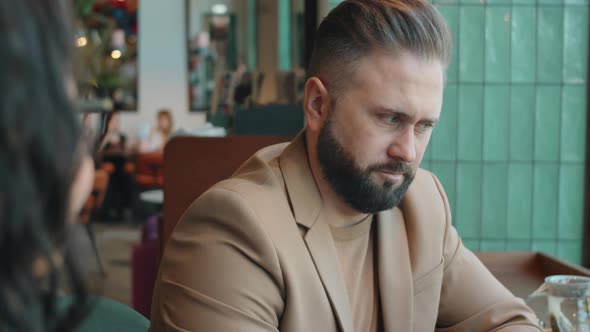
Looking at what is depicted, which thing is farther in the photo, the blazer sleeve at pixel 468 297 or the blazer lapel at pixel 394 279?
the blazer sleeve at pixel 468 297

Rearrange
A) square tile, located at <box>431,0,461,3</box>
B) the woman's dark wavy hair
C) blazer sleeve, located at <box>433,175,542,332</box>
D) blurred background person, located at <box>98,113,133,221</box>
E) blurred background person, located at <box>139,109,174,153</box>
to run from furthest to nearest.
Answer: blurred background person, located at <box>139,109,174,153</box>, blurred background person, located at <box>98,113,133,221</box>, square tile, located at <box>431,0,461,3</box>, blazer sleeve, located at <box>433,175,542,332</box>, the woman's dark wavy hair

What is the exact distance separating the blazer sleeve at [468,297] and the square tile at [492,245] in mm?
1148

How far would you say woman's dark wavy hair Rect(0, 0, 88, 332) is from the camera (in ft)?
1.98

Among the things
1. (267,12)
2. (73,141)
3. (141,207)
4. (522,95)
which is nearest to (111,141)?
(141,207)

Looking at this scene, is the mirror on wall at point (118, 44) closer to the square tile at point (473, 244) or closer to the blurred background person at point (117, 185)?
the blurred background person at point (117, 185)

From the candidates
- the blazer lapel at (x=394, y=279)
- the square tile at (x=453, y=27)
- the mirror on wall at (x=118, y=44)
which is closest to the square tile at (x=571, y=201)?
the square tile at (x=453, y=27)

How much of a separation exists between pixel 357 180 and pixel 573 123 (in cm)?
166

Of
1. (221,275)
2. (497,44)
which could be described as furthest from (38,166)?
(497,44)

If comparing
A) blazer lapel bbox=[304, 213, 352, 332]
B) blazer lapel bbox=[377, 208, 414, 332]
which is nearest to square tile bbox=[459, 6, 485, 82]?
blazer lapel bbox=[377, 208, 414, 332]

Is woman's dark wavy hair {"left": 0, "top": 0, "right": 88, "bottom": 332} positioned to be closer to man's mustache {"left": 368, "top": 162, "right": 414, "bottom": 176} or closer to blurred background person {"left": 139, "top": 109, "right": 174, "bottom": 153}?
man's mustache {"left": 368, "top": 162, "right": 414, "bottom": 176}

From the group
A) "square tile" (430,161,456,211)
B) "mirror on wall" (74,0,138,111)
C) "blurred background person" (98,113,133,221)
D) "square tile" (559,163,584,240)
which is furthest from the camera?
"mirror on wall" (74,0,138,111)

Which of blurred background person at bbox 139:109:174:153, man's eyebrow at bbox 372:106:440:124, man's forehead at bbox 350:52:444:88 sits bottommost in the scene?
blurred background person at bbox 139:109:174:153

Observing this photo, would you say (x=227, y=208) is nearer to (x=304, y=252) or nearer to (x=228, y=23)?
(x=304, y=252)

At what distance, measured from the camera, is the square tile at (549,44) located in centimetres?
286
